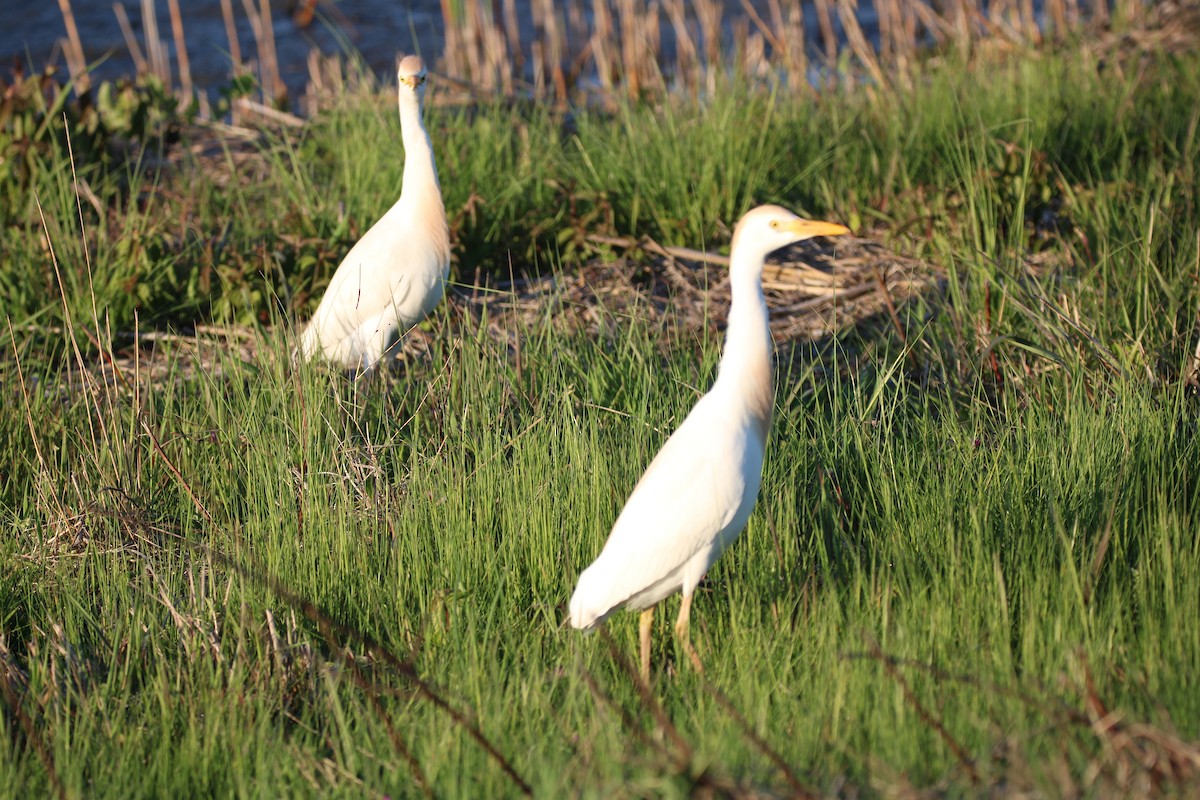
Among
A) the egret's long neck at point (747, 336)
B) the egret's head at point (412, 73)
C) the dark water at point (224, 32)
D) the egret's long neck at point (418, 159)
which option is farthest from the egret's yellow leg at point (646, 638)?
the dark water at point (224, 32)

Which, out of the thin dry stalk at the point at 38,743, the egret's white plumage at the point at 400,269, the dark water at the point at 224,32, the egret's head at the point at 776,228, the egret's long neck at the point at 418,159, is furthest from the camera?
the dark water at the point at 224,32

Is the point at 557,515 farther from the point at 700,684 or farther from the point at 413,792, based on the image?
the point at 413,792

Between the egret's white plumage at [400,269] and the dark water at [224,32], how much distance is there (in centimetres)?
650

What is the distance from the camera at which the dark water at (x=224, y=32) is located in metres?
11.1

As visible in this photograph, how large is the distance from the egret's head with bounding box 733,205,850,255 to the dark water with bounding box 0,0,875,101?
871 cm

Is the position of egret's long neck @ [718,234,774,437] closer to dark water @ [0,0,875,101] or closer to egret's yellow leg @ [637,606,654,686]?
egret's yellow leg @ [637,606,654,686]

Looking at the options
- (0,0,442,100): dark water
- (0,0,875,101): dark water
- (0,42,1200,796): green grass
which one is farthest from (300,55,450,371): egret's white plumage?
(0,0,442,100): dark water

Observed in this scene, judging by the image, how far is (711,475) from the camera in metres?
2.48

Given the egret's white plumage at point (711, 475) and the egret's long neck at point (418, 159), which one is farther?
the egret's long neck at point (418, 159)

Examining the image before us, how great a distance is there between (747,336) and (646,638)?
2.30ft

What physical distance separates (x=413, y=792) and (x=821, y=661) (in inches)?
33.5

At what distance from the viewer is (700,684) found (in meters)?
2.43

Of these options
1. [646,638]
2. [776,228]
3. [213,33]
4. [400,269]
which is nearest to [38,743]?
[646,638]

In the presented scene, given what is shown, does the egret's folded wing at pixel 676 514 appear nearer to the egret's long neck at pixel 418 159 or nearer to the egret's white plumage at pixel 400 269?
the egret's white plumage at pixel 400 269
